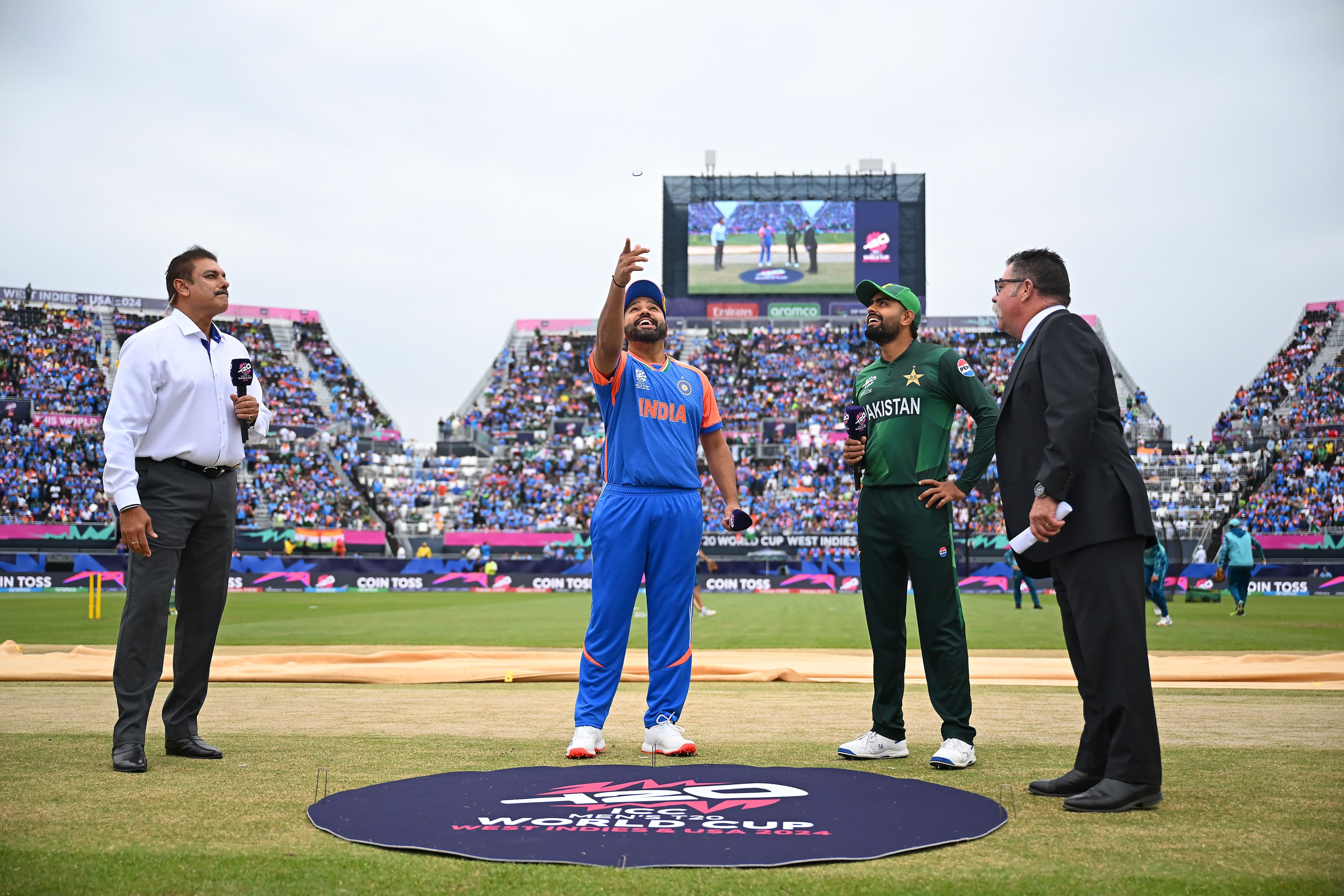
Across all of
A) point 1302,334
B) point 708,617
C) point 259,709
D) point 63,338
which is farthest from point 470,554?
point 1302,334

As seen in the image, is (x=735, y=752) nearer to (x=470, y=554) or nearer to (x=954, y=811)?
(x=954, y=811)

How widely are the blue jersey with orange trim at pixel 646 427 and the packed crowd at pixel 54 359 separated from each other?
1738 inches

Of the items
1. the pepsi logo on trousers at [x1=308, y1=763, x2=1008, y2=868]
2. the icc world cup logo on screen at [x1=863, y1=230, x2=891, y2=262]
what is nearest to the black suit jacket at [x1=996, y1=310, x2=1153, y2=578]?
the pepsi logo on trousers at [x1=308, y1=763, x2=1008, y2=868]

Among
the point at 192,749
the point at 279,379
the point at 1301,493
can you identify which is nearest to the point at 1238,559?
the point at 192,749

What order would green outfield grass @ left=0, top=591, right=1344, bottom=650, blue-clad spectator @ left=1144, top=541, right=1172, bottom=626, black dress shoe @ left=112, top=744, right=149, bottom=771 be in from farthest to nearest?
blue-clad spectator @ left=1144, top=541, right=1172, bottom=626 → green outfield grass @ left=0, top=591, right=1344, bottom=650 → black dress shoe @ left=112, top=744, right=149, bottom=771

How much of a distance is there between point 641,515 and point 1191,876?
3115mm

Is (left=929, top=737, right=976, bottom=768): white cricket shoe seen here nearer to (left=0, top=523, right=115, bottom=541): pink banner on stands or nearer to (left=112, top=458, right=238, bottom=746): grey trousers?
(left=112, top=458, right=238, bottom=746): grey trousers

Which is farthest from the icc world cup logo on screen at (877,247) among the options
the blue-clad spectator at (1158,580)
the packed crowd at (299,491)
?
the blue-clad spectator at (1158,580)

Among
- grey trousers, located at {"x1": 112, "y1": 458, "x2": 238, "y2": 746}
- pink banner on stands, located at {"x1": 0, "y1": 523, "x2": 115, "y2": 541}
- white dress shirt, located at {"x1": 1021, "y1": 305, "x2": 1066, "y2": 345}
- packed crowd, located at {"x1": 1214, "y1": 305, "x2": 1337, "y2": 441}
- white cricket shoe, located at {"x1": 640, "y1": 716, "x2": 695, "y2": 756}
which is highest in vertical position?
packed crowd, located at {"x1": 1214, "y1": 305, "x2": 1337, "y2": 441}

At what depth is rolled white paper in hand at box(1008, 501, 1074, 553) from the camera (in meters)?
4.21

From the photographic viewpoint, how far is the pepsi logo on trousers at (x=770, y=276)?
5166 centimetres

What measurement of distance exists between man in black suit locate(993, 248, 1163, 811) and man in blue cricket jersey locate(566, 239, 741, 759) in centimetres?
169

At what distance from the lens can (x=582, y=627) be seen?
18.2 m

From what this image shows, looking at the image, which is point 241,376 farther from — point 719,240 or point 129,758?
point 719,240
